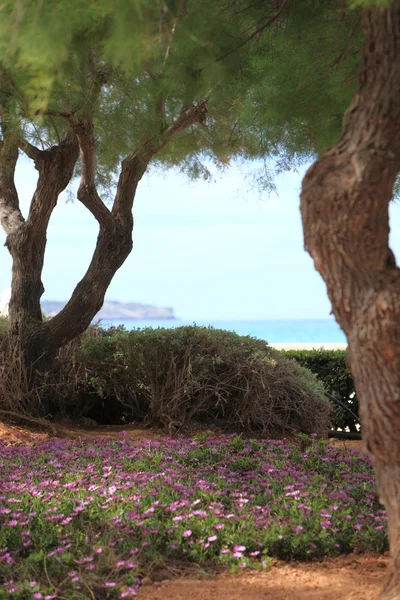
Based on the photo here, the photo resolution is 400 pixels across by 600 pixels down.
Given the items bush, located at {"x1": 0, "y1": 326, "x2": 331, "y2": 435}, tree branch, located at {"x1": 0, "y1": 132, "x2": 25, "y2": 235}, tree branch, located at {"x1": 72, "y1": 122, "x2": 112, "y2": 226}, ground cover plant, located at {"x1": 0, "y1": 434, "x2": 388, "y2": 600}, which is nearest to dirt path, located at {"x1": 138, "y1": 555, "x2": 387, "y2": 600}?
ground cover plant, located at {"x1": 0, "y1": 434, "x2": 388, "y2": 600}

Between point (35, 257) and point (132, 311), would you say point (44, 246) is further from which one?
point (132, 311)

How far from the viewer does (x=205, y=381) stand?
760 cm

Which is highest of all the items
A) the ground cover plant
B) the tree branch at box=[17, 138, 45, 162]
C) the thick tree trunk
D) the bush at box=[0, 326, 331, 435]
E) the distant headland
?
the distant headland

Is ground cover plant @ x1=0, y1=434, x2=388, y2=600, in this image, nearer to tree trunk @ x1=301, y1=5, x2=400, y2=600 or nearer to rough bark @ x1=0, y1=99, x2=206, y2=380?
tree trunk @ x1=301, y1=5, x2=400, y2=600

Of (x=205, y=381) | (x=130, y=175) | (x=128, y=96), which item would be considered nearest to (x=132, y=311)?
(x=130, y=175)

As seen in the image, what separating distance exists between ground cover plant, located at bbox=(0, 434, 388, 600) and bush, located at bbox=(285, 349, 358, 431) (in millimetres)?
3319

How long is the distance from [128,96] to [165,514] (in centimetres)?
341

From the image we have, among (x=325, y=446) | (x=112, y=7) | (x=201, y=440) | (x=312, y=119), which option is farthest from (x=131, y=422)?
(x=112, y=7)

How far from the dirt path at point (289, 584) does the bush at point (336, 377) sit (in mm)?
5286

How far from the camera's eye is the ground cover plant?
3578 millimetres

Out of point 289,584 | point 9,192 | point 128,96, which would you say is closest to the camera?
point 289,584

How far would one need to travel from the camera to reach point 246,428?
7.52 m

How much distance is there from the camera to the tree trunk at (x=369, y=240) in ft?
8.97

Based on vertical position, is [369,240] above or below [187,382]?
above
